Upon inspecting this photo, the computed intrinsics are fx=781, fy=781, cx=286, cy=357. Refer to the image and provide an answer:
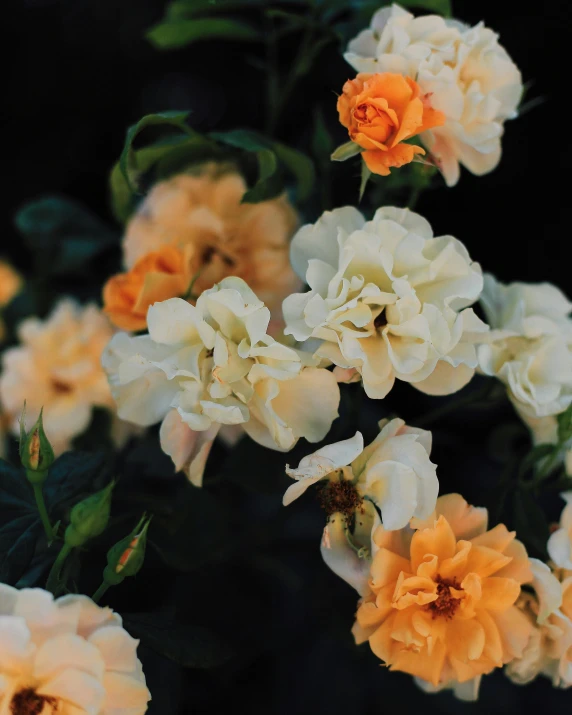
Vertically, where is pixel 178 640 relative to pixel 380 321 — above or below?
below

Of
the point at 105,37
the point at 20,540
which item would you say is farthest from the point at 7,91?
the point at 20,540

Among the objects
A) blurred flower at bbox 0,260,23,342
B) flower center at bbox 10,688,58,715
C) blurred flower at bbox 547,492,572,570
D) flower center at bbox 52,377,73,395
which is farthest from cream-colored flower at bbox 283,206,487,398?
blurred flower at bbox 0,260,23,342

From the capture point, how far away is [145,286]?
0.50m

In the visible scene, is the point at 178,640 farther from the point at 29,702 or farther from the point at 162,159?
the point at 162,159

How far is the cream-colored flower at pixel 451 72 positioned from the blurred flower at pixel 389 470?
18cm

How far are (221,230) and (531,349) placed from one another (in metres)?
0.24

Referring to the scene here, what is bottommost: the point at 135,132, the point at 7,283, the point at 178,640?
the point at 7,283

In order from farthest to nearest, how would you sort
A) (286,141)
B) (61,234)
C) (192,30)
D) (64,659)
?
(286,141), (61,234), (192,30), (64,659)

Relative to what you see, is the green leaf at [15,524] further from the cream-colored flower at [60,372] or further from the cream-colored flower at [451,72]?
the cream-colored flower at [451,72]

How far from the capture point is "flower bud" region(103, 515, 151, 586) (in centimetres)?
41

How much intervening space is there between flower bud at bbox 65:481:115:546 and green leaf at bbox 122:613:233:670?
2.7 inches

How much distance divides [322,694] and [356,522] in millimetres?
370

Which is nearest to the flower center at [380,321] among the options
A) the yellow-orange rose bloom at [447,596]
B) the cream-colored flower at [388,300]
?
the cream-colored flower at [388,300]

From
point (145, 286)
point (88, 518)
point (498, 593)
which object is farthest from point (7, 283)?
point (498, 593)
